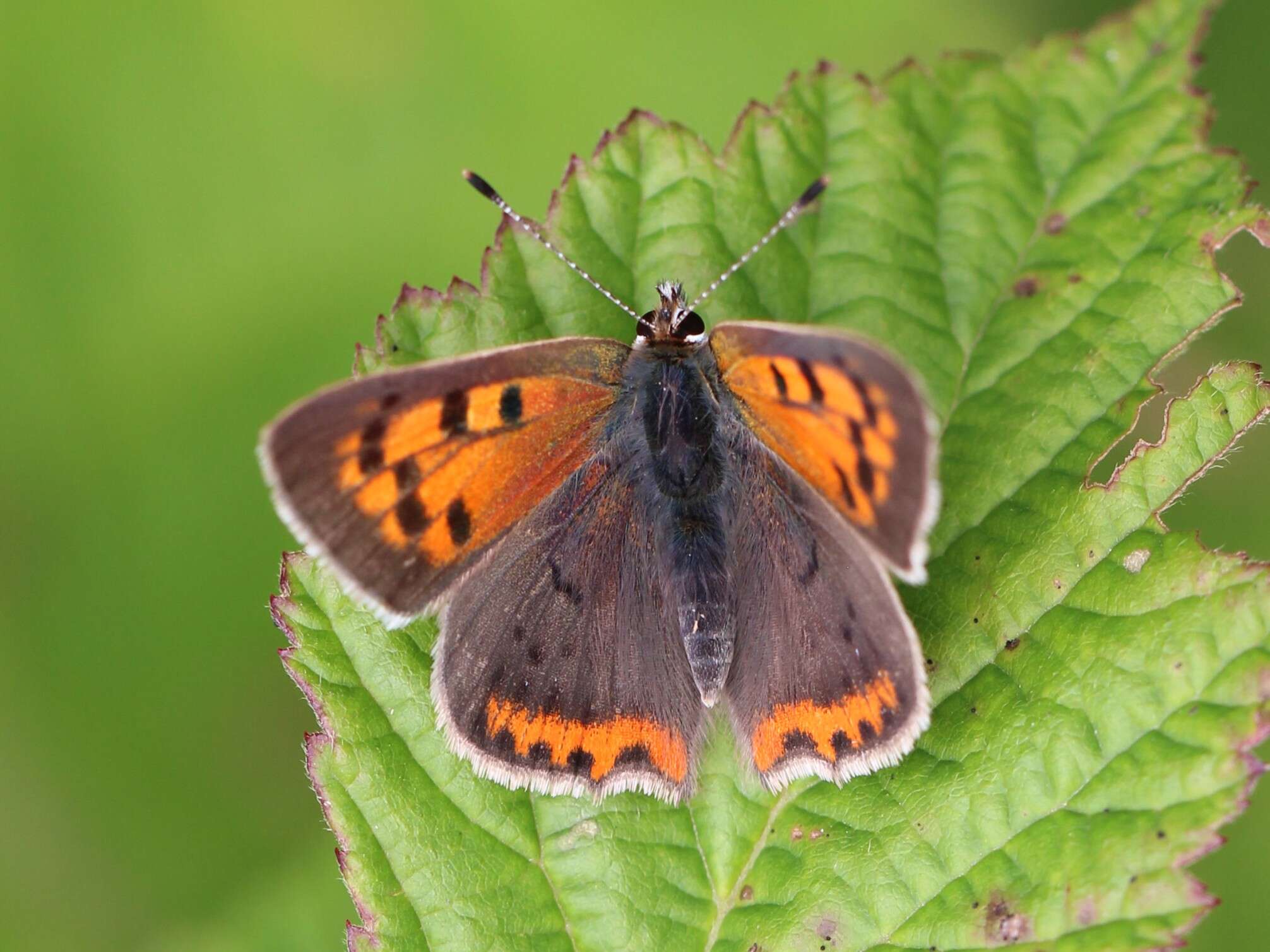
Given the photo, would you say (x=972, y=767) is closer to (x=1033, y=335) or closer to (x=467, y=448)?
(x=1033, y=335)

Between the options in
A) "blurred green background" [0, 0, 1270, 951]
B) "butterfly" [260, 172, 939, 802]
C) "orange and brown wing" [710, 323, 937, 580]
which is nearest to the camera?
"orange and brown wing" [710, 323, 937, 580]

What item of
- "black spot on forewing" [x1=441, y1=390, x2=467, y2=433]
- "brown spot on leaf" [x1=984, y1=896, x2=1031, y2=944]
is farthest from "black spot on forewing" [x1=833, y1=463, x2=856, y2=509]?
"brown spot on leaf" [x1=984, y1=896, x2=1031, y2=944]

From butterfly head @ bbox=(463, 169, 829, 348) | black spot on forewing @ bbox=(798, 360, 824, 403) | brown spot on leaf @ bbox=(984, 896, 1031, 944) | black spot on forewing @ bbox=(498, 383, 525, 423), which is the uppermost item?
butterfly head @ bbox=(463, 169, 829, 348)

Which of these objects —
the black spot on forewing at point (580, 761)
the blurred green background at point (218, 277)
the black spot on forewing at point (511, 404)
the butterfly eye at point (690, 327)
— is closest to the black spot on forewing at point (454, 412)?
the black spot on forewing at point (511, 404)

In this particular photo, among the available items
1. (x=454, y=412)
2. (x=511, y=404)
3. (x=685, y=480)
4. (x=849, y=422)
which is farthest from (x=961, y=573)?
(x=454, y=412)

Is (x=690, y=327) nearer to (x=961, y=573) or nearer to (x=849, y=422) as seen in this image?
(x=849, y=422)

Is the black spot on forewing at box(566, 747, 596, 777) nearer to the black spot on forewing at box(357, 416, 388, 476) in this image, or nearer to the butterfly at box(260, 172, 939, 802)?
the butterfly at box(260, 172, 939, 802)

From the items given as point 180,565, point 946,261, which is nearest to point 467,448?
point 946,261

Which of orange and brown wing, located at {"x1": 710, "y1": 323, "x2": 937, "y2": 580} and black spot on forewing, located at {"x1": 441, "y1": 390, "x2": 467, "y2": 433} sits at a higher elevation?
black spot on forewing, located at {"x1": 441, "y1": 390, "x2": 467, "y2": 433}
